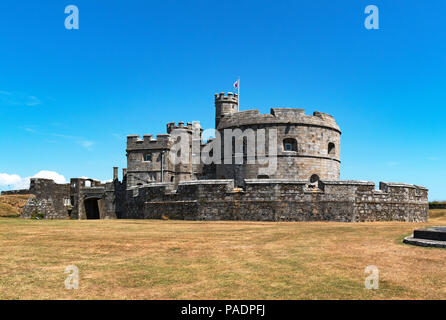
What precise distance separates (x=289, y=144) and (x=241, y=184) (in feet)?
14.2

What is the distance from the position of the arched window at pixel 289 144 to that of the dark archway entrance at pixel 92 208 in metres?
23.9

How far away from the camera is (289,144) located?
82.4 feet

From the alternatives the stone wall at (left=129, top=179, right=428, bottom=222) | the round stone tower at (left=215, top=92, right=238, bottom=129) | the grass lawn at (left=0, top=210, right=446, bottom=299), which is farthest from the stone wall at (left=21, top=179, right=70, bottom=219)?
the grass lawn at (left=0, top=210, right=446, bottom=299)

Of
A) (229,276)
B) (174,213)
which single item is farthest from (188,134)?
(229,276)

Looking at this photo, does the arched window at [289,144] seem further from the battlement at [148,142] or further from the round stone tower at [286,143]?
the battlement at [148,142]

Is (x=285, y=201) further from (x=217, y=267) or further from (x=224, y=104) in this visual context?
(x=224, y=104)

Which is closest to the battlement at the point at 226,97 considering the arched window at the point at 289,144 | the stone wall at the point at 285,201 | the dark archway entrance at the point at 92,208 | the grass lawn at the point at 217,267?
the arched window at the point at 289,144

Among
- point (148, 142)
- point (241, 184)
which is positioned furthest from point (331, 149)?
point (148, 142)

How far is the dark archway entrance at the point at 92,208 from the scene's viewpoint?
3903cm

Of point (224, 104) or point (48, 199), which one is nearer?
point (48, 199)

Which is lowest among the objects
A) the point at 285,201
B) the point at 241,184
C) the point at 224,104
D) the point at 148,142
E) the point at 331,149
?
the point at 285,201

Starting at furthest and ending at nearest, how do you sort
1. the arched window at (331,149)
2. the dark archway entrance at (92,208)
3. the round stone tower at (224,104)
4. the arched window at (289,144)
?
1. the dark archway entrance at (92,208)
2. the round stone tower at (224,104)
3. the arched window at (331,149)
4. the arched window at (289,144)

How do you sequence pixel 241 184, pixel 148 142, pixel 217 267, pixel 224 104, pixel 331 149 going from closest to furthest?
pixel 217 267 < pixel 241 184 < pixel 331 149 < pixel 224 104 < pixel 148 142
